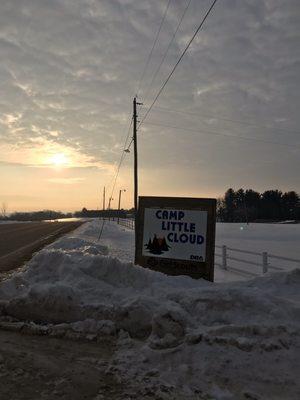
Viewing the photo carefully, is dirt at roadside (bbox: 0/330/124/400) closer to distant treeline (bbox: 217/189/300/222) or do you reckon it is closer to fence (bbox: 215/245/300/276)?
fence (bbox: 215/245/300/276)

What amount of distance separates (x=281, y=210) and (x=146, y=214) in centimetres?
16660

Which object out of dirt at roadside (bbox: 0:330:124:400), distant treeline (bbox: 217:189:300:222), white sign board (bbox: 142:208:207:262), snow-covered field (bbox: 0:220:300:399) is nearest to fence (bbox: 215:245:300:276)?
white sign board (bbox: 142:208:207:262)

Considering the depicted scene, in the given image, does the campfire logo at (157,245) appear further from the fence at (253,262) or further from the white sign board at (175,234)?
the fence at (253,262)

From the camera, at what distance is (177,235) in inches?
474

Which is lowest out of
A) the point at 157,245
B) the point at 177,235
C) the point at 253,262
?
the point at 253,262

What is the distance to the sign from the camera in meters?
11.7

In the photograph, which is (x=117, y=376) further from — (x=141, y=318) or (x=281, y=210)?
(x=281, y=210)

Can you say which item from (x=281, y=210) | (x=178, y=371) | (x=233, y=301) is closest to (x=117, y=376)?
(x=178, y=371)

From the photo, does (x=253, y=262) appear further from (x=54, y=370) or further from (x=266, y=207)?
(x=266, y=207)

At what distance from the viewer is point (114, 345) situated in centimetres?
680

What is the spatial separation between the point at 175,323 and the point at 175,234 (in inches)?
220

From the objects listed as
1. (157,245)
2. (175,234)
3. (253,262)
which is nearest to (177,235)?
(175,234)

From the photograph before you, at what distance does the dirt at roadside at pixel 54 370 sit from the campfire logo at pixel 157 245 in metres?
5.28

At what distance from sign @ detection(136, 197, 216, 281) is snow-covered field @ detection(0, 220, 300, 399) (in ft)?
5.07
